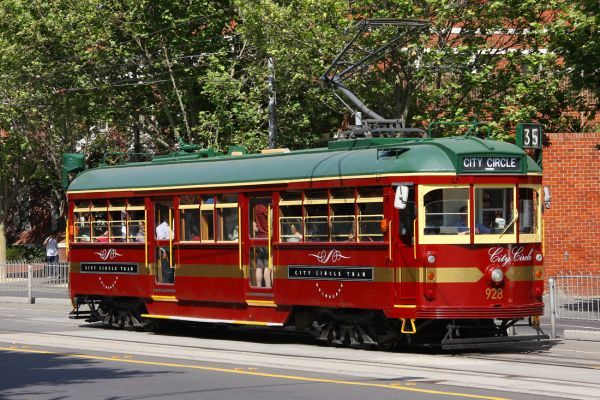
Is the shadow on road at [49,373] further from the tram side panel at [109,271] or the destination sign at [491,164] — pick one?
the destination sign at [491,164]

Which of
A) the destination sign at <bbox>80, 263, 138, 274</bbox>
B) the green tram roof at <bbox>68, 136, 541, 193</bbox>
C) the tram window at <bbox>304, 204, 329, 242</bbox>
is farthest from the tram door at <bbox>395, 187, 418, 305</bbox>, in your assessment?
the destination sign at <bbox>80, 263, 138, 274</bbox>

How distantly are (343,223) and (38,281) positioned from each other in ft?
55.5

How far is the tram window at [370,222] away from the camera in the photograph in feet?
63.2

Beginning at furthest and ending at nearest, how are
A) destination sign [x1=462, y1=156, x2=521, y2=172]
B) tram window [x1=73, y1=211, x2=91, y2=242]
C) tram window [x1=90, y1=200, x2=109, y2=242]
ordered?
tram window [x1=73, y1=211, x2=91, y2=242], tram window [x1=90, y1=200, x2=109, y2=242], destination sign [x1=462, y1=156, x2=521, y2=172]

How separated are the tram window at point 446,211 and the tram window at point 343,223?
4.42ft

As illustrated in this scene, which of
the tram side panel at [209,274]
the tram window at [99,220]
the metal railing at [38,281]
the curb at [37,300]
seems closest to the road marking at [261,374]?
the tram side panel at [209,274]

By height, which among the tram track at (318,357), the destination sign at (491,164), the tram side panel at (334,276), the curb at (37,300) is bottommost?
the tram track at (318,357)

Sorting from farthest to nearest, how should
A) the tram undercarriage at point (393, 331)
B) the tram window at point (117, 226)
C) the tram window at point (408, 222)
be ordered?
1. the tram window at point (117, 226)
2. the tram window at point (408, 222)
3. the tram undercarriage at point (393, 331)

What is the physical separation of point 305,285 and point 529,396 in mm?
7532

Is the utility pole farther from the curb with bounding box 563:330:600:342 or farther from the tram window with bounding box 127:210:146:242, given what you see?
the curb with bounding box 563:330:600:342

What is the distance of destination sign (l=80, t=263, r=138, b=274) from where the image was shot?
24191mm

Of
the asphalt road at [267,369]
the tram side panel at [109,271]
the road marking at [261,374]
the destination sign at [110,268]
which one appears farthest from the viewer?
the destination sign at [110,268]

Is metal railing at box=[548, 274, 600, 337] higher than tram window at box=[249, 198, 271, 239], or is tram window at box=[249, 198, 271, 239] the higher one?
tram window at box=[249, 198, 271, 239]

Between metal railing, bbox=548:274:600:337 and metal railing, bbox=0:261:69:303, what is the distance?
15.8 m
